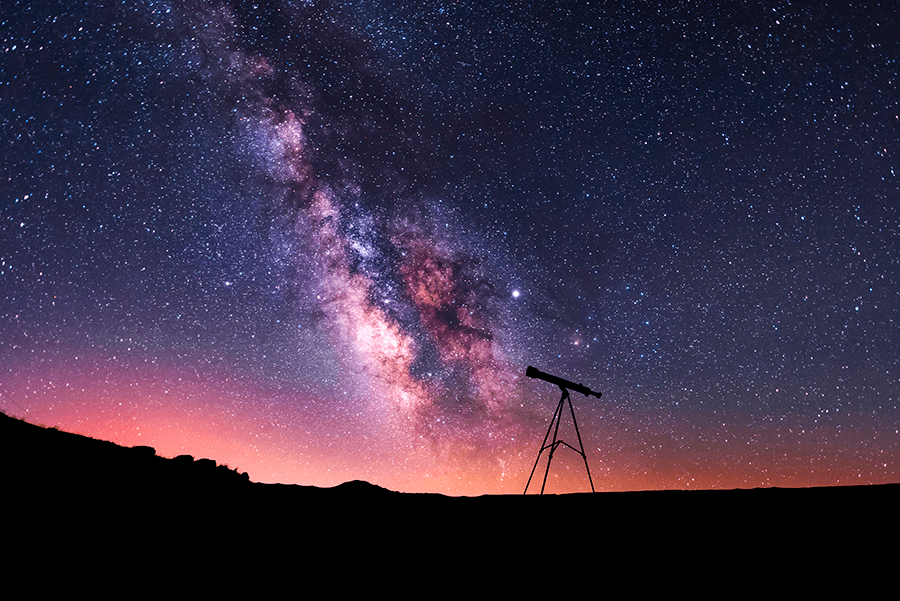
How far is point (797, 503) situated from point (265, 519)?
5.47 meters

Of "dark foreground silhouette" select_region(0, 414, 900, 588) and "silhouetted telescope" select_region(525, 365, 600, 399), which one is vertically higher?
"silhouetted telescope" select_region(525, 365, 600, 399)

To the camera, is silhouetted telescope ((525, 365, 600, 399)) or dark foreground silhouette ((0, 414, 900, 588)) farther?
silhouetted telescope ((525, 365, 600, 399))

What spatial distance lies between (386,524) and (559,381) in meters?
4.65

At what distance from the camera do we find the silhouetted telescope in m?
8.27

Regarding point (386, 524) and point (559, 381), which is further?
point (559, 381)

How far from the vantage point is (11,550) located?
396 centimetres

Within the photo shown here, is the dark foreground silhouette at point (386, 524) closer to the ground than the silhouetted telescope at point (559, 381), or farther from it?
closer to the ground

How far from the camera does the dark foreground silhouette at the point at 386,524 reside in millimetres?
3484

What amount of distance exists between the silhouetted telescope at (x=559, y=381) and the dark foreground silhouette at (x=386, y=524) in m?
3.21

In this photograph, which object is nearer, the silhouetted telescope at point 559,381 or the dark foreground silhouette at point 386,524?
the dark foreground silhouette at point 386,524

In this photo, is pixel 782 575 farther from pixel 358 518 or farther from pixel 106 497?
pixel 106 497

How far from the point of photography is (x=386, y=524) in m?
4.79

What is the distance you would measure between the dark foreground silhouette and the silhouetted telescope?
3209mm

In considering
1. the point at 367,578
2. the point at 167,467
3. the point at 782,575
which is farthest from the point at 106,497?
the point at 782,575
